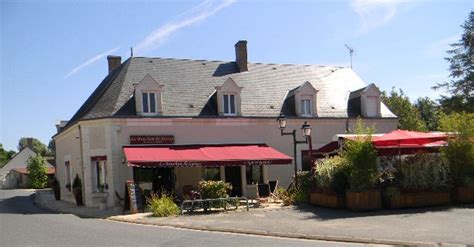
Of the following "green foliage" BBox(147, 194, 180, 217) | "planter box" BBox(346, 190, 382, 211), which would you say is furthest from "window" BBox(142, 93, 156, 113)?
"planter box" BBox(346, 190, 382, 211)

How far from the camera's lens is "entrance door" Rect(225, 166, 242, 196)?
26.7m

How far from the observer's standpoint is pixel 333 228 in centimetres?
1405

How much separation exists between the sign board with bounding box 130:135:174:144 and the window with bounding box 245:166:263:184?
4.77 metres

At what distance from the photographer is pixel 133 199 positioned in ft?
68.7

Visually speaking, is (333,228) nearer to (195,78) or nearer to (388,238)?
(388,238)

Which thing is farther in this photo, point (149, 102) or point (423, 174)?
point (149, 102)

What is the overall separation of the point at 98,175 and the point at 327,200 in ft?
40.3

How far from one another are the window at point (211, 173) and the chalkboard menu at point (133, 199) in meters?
5.08

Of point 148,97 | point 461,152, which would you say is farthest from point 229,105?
point 461,152

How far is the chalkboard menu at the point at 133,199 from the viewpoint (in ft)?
68.7

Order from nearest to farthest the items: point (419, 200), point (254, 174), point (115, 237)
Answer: point (115, 237) → point (419, 200) → point (254, 174)

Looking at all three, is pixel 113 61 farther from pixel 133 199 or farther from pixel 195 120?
pixel 133 199

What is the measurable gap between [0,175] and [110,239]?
244ft

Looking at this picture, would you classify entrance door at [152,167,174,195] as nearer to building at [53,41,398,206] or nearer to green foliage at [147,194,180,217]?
building at [53,41,398,206]
